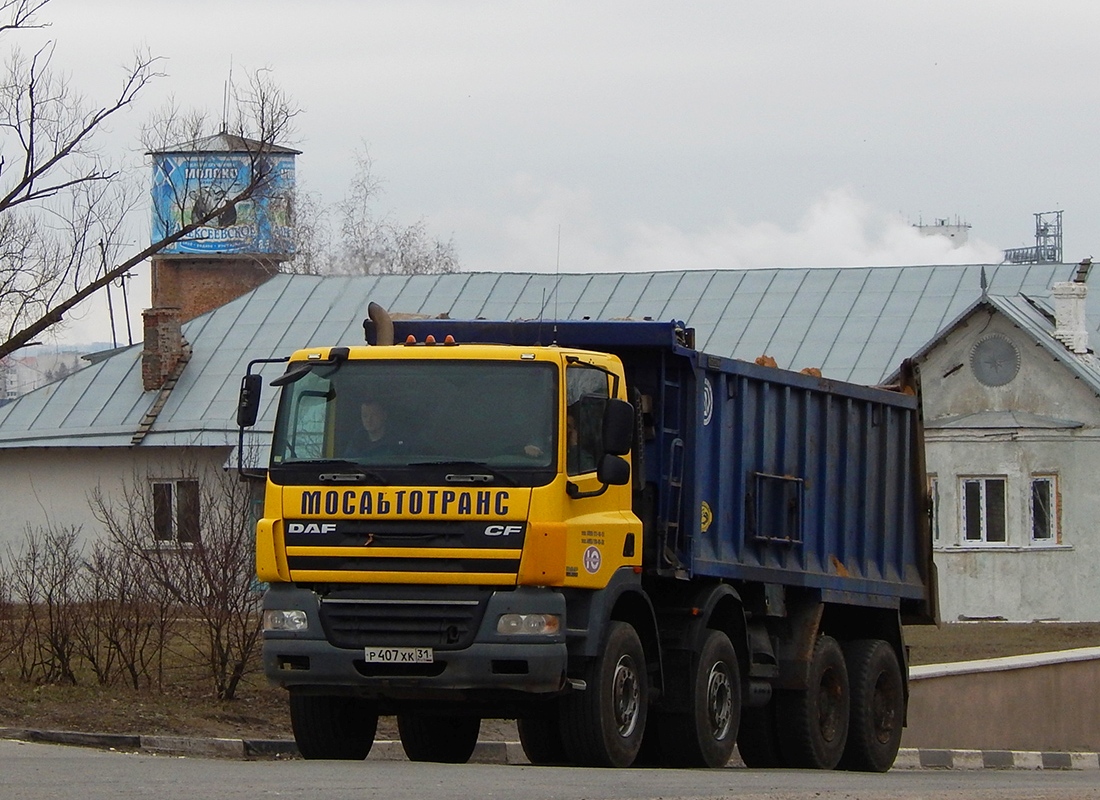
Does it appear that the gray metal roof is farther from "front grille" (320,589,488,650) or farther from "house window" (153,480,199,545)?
"front grille" (320,589,488,650)

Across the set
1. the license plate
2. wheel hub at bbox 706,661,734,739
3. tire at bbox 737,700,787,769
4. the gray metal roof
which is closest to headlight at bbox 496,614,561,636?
the license plate

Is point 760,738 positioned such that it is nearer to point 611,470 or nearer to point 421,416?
point 611,470

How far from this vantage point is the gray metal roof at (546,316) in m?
37.2

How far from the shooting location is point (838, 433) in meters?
14.9

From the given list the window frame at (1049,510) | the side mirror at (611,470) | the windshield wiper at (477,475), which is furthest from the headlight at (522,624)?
the window frame at (1049,510)

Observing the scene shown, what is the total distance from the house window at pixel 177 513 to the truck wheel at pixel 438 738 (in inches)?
171

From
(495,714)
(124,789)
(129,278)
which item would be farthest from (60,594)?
(124,789)

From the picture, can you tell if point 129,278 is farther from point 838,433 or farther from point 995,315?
point 995,315

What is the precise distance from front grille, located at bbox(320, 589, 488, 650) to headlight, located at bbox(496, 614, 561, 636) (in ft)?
0.47

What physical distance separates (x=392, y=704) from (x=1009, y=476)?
2396 centimetres

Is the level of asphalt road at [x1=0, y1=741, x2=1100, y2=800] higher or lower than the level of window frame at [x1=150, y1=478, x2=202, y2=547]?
lower

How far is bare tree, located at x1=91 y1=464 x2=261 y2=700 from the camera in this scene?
16.8 metres

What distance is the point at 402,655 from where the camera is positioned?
11.1 m

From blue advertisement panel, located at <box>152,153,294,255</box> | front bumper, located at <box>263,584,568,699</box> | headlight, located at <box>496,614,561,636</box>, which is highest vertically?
blue advertisement panel, located at <box>152,153,294,255</box>
